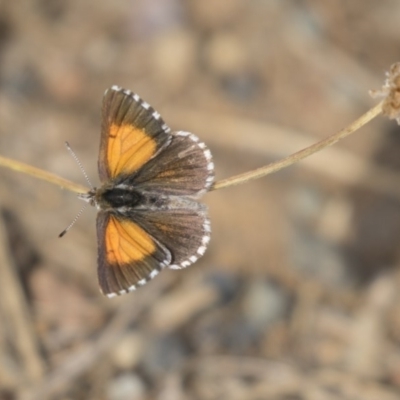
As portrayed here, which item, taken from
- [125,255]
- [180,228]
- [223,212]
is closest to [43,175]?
[125,255]

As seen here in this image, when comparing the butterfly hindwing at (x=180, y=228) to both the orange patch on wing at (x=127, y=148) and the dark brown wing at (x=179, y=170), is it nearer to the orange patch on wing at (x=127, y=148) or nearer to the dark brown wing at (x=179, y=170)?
the dark brown wing at (x=179, y=170)

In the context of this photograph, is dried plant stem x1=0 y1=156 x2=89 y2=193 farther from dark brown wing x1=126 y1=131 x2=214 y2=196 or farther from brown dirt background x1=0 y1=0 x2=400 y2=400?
brown dirt background x1=0 y1=0 x2=400 y2=400

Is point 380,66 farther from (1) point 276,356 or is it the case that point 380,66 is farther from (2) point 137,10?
(1) point 276,356

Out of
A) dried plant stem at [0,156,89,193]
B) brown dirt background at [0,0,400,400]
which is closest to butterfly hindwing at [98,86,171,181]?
dried plant stem at [0,156,89,193]

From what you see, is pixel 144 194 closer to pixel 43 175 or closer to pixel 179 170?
pixel 179 170

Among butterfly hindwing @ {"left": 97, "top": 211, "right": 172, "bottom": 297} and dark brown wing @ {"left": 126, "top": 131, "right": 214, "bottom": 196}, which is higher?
dark brown wing @ {"left": 126, "top": 131, "right": 214, "bottom": 196}

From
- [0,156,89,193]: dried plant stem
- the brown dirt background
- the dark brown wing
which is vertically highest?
the brown dirt background

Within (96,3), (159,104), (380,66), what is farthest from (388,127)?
(96,3)
